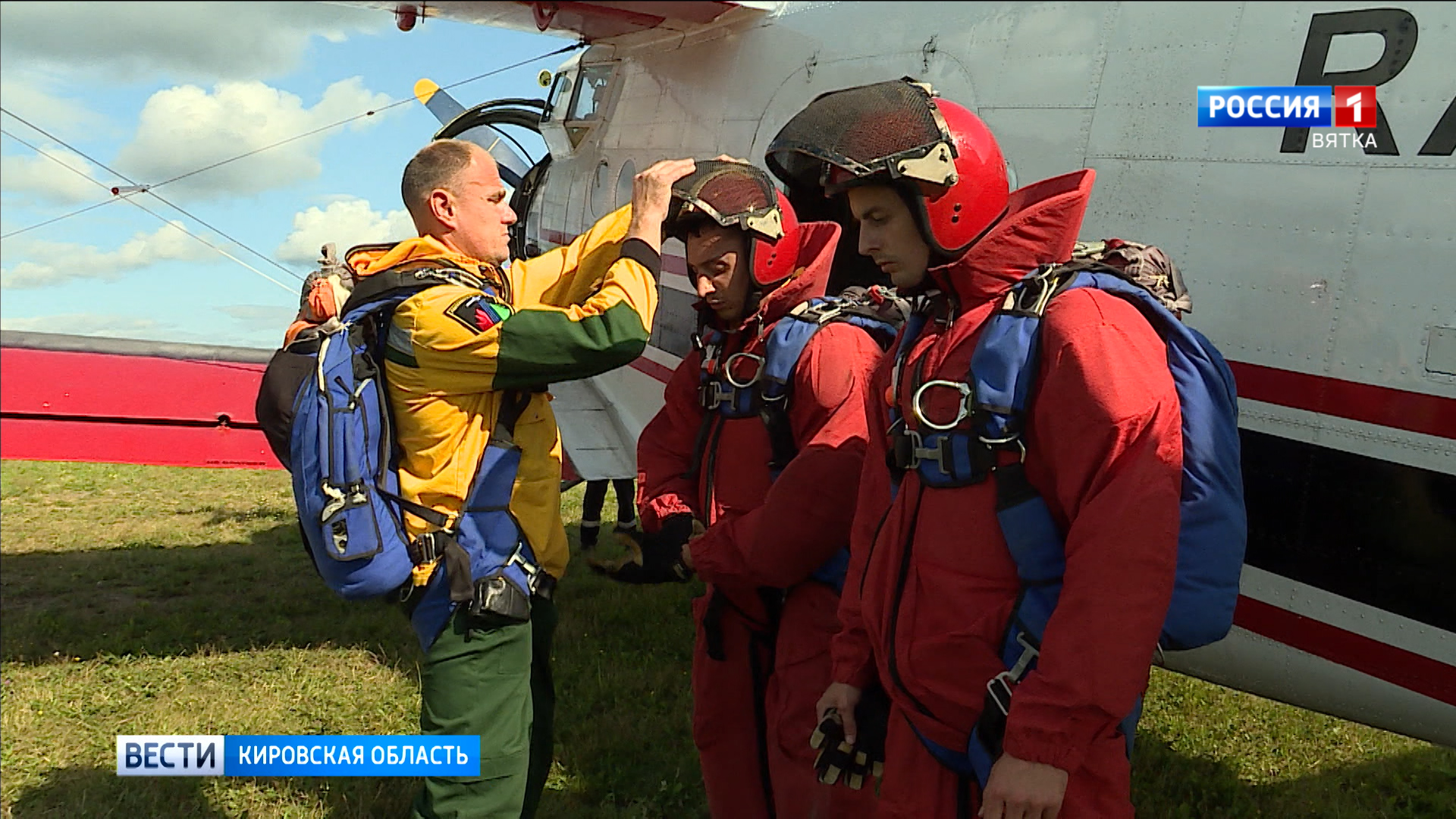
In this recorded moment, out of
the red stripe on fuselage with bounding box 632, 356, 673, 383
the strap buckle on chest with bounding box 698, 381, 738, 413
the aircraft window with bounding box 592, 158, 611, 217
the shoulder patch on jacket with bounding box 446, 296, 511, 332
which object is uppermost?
the aircraft window with bounding box 592, 158, 611, 217

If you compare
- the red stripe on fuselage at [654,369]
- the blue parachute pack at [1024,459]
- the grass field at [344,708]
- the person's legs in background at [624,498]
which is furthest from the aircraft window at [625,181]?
the blue parachute pack at [1024,459]

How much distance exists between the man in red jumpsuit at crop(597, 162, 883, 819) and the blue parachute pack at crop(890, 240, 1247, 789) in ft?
2.86

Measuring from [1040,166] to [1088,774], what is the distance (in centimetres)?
258

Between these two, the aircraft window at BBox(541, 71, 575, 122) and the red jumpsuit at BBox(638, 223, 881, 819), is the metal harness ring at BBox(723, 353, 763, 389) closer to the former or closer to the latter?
the red jumpsuit at BBox(638, 223, 881, 819)

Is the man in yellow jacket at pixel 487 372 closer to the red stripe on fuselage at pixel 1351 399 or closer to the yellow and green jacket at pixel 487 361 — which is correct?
the yellow and green jacket at pixel 487 361

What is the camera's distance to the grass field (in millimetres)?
4773

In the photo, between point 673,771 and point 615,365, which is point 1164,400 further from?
point 673,771

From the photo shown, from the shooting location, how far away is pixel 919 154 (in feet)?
7.03

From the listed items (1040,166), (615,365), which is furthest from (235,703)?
(1040,166)

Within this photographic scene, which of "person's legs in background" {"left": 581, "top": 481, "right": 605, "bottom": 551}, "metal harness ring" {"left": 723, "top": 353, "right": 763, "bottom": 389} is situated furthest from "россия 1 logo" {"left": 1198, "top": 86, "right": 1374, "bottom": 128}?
"person's legs in background" {"left": 581, "top": 481, "right": 605, "bottom": 551}

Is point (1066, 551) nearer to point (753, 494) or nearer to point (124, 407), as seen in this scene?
point (753, 494)

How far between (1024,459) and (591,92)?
6568 millimetres

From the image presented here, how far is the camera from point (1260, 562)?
131 inches

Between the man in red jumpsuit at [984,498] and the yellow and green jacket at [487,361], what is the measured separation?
0.78 m
